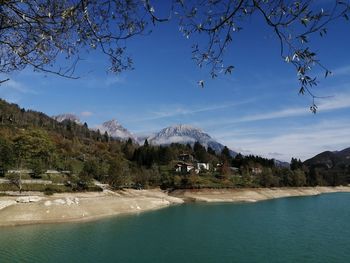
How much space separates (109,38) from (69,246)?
3128 cm

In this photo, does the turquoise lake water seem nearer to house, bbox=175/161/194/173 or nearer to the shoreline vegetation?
the shoreline vegetation

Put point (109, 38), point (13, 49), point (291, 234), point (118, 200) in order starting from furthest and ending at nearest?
point (118, 200) < point (291, 234) < point (13, 49) < point (109, 38)

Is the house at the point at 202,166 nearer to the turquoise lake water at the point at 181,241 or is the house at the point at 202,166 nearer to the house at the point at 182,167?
the house at the point at 182,167

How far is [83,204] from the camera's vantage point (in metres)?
59.1

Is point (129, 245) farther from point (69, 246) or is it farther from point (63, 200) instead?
point (63, 200)

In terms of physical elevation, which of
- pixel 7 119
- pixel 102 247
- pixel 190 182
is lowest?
pixel 102 247

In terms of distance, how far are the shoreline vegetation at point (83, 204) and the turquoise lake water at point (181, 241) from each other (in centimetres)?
369

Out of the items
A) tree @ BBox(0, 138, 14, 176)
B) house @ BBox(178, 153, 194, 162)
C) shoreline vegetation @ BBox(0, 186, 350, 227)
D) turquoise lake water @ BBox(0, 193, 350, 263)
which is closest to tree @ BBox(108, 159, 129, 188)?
shoreline vegetation @ BBox(0, 186, 350, 227)

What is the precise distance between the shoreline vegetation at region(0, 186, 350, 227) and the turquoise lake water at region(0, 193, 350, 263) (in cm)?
369

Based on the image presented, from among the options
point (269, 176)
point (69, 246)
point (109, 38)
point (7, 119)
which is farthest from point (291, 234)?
point (7, 119)

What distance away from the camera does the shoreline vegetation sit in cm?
5009

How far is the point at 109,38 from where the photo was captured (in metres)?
7.93

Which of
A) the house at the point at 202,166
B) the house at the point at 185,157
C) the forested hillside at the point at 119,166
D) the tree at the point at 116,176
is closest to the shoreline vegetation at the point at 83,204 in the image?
the tree at the point at 116,176

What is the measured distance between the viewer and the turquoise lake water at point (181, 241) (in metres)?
31.9
